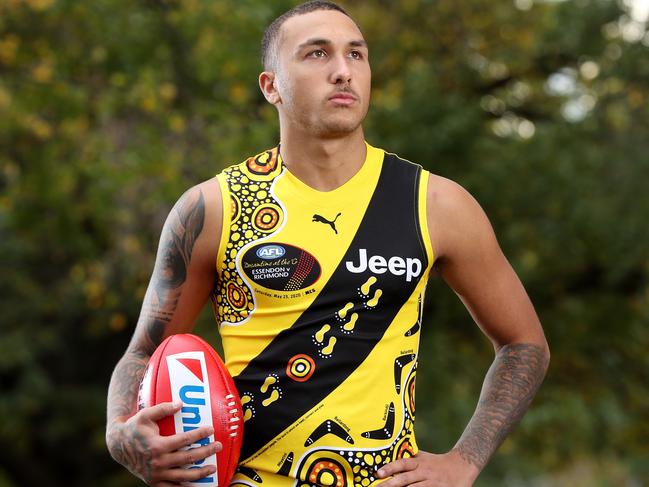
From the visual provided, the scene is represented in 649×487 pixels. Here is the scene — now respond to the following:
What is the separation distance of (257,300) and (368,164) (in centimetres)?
54

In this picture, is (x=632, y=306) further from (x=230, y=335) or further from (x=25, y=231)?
(x=230, y=335)

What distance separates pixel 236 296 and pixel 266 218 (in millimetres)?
239

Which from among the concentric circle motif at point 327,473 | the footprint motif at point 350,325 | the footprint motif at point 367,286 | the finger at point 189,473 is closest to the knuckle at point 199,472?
the finger at point 189,473

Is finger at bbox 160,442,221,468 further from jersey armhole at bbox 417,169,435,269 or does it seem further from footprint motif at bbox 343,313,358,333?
jersey armhole at bbox 417,169,435,269

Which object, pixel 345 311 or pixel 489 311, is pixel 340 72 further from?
pixel 489 311

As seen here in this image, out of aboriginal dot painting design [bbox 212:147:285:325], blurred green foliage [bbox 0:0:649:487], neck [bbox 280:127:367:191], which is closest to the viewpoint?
aboriginal dot painting design [bbox 212:147:285:325]

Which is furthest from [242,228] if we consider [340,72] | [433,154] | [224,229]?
[433,154]

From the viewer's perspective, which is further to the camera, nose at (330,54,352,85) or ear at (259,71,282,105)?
ear at (259,71,282,105)

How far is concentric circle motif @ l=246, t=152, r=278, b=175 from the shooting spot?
3340 mm

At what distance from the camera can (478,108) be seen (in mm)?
12516

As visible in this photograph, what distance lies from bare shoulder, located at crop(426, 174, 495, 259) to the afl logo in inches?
17.3

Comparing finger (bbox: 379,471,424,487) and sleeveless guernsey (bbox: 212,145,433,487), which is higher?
sleeveless guernsey (bbox: 212,145,433,487)

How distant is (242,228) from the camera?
10.4 feet

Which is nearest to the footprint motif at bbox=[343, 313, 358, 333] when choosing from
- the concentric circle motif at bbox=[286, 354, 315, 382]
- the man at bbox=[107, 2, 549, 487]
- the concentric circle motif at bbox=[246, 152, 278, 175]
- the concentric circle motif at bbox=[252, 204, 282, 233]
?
the man at bbox=[107, 2, 549, 487]
